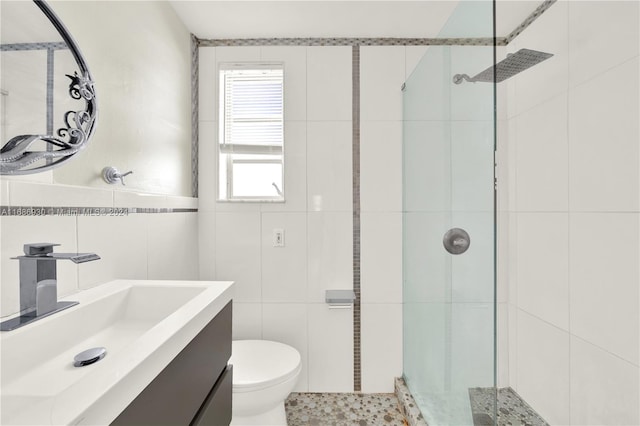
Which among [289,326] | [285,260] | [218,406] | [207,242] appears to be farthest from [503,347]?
[207,242]

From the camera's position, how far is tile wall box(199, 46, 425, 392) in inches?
74.0

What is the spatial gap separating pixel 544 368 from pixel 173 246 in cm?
194

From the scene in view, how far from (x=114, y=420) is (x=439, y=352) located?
4.13ft

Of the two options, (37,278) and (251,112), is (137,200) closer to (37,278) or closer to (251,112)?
(37,278)

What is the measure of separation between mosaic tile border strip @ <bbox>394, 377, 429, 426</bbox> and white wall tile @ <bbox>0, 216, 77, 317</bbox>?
1607mm

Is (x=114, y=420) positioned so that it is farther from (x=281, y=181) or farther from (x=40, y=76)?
(x=281, y=181)

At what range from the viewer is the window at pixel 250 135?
1.92m

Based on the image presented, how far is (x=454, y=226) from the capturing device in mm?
1197

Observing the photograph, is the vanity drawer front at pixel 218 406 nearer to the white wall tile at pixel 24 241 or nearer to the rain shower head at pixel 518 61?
the white wall tile at pixel 24 241

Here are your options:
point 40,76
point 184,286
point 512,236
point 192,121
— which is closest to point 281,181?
point 192,121

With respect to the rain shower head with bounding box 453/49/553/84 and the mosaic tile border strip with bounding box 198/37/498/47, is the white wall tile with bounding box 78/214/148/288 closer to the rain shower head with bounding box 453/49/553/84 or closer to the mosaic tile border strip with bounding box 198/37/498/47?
the mosaic tile border strip with bounding box 198/37/498/47

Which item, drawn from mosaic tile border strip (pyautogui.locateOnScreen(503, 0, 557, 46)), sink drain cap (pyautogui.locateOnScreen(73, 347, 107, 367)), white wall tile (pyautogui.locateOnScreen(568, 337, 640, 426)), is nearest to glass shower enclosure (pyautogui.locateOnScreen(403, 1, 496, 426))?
white wall tile (pyautogui.locateOnScreen(568, 337, 640, 426))

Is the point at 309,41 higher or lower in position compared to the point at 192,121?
higher

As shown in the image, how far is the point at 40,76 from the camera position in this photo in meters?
0.82
